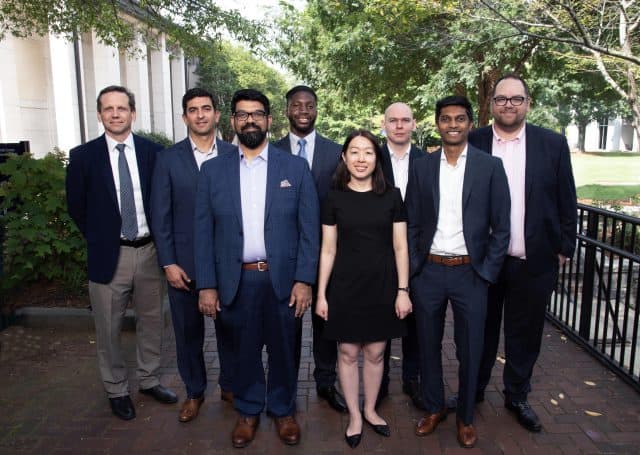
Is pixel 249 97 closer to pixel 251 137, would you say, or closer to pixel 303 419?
pixel 251 137

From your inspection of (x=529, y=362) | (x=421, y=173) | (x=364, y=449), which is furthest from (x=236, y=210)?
(x=529, y=362)

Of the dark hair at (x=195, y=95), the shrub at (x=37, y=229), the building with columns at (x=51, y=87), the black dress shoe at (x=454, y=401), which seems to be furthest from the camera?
the building with columns at (x=51, y=87)

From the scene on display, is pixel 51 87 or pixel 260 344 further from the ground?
pixel 51 87

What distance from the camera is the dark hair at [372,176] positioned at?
3.31 metres

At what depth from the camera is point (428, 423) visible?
11.7ft

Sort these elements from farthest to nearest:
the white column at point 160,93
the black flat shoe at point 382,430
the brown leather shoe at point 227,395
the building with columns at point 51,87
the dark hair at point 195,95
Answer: the white column at point 160,93, the building with columns at point 51,87, the brown leather shoe at point 227,395, the dark hair at point 195,95, the black flat shoe at point 382,430

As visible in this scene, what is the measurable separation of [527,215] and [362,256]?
3.76ft

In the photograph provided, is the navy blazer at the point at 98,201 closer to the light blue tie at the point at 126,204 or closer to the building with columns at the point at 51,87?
the light blue tie at the point at 126,204

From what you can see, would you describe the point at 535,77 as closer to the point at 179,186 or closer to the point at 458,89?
the point at 458,89

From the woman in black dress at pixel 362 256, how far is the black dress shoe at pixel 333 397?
456 mm

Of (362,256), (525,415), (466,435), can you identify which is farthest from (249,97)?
(525,415)

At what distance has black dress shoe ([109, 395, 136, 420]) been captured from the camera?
3771 millimetres

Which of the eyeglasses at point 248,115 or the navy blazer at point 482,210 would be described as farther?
the eyeglasses at point 248,115

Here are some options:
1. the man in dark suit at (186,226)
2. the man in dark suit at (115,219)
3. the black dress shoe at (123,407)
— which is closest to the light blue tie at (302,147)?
the man in dark suit at (186,226)
